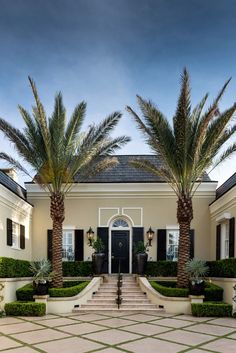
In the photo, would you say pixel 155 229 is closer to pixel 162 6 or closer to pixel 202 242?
pixel 202 242

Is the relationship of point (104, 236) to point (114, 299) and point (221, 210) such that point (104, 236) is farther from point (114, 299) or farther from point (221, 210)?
point (221, 210)

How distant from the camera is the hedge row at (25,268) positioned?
1471cm

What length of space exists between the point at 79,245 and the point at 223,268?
7.84 m

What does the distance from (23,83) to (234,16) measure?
329 inches

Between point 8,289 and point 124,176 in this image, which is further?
point 124,176

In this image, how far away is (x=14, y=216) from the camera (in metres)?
18.1

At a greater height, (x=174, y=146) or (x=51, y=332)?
(x=174, y=146)

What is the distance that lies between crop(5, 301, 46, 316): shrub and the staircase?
146 cm

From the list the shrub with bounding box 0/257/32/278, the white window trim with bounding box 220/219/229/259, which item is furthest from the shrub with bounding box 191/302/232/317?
the shrub with bounding box 0/257/32/278

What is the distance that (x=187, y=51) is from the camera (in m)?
12.1

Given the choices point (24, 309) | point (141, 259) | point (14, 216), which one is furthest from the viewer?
point (141, 259)

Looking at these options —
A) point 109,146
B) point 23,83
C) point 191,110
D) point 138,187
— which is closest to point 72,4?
Answer: point 23,83

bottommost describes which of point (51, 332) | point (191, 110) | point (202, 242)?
point (51, 332)

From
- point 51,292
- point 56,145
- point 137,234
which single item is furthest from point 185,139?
point 51,292
